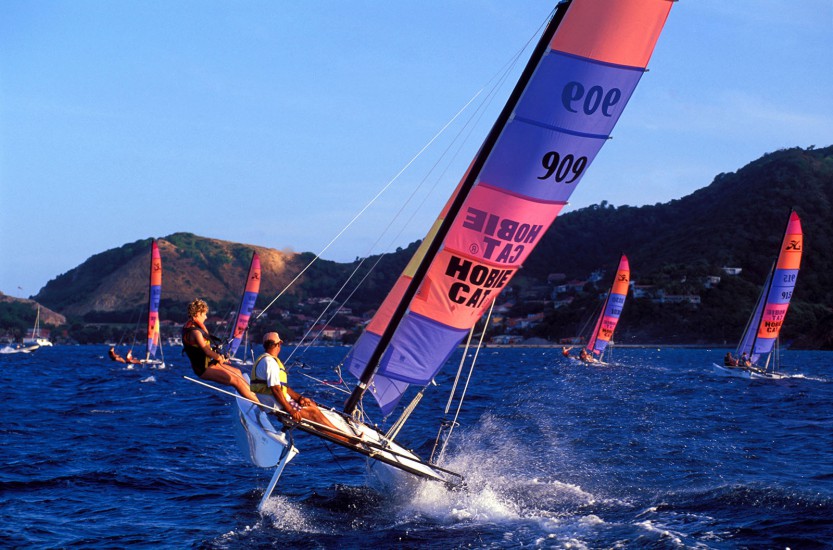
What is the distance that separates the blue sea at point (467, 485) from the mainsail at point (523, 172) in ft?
5.21

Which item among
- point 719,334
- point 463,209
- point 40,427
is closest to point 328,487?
point 463,209

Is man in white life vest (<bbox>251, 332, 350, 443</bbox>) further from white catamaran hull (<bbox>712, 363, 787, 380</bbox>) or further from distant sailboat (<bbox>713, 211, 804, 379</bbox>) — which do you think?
white catamaran hull (<bbox>712, 363, 787, 380</bbox>)

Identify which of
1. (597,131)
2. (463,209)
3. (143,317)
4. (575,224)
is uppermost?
(575,224)

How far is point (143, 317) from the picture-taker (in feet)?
546

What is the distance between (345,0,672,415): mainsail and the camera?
9531 mm

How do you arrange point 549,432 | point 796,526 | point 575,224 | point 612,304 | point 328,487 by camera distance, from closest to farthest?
point 796,526
point 328,487
point 549,432
point 612,304
point 575,224

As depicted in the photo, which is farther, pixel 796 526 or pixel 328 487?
pixel 328 487

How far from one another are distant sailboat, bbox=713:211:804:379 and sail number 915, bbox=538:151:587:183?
78.2ft

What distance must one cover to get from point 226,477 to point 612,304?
36746 millimetres

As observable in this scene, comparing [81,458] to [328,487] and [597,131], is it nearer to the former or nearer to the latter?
[328,487]

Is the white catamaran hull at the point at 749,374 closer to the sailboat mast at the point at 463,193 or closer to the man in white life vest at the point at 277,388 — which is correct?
the sailboat mast at the point at 463,193

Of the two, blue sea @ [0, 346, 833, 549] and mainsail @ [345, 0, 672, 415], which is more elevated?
mainsail @ [345, 0, 672, 415]

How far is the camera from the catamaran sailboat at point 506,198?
31.3 feet

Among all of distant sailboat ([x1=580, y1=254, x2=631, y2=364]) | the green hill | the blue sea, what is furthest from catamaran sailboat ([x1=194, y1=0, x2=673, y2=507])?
the green hill
